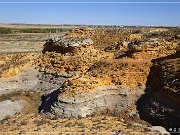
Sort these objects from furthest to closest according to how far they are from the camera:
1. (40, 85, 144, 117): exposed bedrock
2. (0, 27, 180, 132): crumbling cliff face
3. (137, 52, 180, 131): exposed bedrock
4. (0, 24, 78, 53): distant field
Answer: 1. (0, 24, 78, 53): distant field
2. (40, 85, 144, 117): exposed bedrock
3. (0, 27, 180, 132): crumbling cliff face
4. (137, 52, 180, 131): exposed bedrock

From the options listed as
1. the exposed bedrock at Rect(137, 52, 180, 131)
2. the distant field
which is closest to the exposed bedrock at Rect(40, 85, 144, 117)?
the exposed bedrock at Rect(137, 52, 180, 131)

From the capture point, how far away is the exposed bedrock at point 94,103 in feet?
60.6

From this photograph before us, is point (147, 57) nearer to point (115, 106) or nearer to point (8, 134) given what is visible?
point (115, 106)

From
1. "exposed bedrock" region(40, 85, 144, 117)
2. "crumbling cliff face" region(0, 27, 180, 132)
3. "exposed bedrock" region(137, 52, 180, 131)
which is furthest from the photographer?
"exposed bedrock" region(40, 85, 144, 117)

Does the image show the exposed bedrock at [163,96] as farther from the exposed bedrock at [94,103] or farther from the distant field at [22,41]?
the distant field at [22,41]

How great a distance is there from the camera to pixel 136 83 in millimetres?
19703

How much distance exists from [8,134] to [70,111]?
3795 mm

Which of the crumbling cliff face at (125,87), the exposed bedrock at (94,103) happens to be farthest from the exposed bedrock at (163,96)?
the exposed bedrock at (94,103)

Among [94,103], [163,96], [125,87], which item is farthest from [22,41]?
[163,96]

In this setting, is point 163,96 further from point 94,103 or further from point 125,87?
point 94,103

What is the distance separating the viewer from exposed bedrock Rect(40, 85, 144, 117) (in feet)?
60.6

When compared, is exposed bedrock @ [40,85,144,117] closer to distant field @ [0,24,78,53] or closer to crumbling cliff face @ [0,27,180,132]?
crumbling cliff face @ [0,27,180,132]

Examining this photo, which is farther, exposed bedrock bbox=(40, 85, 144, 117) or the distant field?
the distant field

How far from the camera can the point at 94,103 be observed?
62.1ft
